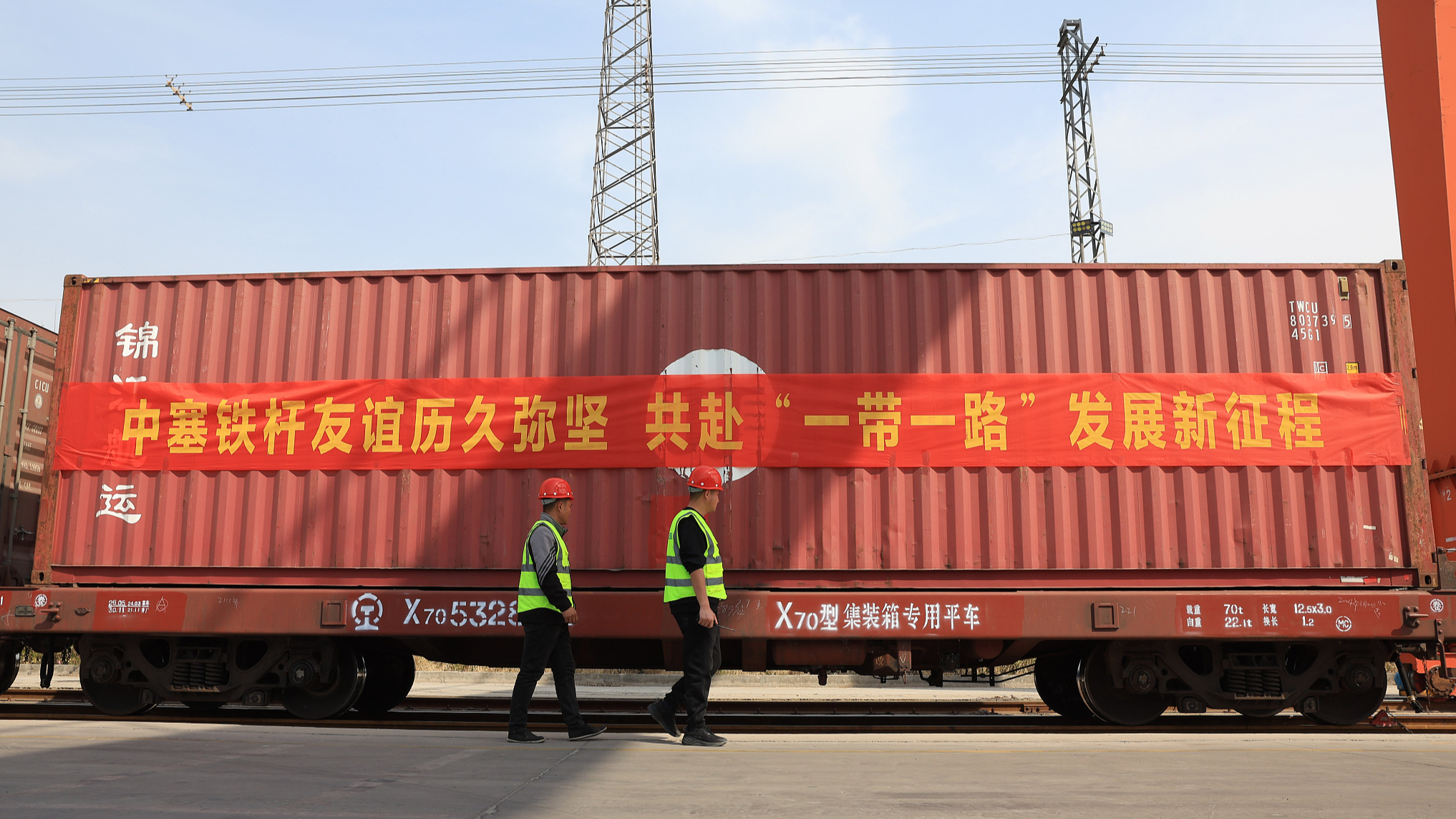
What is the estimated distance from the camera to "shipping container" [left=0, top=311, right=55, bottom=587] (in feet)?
25.3

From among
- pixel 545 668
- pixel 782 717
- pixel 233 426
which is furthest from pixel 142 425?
pixel 782 717

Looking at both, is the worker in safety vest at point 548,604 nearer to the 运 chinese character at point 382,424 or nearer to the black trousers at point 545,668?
the black trousers at point 545,668

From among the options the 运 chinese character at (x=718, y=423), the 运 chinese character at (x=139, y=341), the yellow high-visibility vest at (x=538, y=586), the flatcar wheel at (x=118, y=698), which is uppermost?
the 运 chinese character at (x=139, y=341)

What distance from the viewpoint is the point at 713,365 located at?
702cm

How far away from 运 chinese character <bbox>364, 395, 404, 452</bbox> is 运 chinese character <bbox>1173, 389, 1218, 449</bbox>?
5.91m

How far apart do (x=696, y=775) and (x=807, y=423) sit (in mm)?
3313

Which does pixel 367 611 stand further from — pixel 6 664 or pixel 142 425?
pixel 6 664

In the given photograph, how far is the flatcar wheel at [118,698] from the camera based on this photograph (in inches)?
277

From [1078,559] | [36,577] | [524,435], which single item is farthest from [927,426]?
[36,577]

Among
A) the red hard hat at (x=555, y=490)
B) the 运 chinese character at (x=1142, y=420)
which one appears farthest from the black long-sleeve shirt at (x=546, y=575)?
the 运 chinese character at (x=1142, y=420)

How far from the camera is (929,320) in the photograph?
23.2 feet

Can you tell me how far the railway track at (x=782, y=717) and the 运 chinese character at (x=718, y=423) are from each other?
6.71 feet

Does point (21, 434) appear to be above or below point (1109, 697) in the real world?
above

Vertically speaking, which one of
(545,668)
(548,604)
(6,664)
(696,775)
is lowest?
(696,775)
